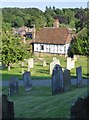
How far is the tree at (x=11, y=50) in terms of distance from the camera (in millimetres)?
36594

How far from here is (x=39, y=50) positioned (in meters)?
53.3

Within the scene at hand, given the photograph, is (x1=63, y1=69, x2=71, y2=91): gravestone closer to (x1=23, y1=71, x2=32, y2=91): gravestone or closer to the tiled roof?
(x1=23, y1=71, x2=32, y2=91): gravestone

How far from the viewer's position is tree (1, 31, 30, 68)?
36594 millimetres

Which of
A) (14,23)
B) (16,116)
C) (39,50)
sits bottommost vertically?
(16,116)

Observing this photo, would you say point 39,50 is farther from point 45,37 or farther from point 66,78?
point 66,78

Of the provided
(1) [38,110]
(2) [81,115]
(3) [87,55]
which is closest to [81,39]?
(3) [87,55]

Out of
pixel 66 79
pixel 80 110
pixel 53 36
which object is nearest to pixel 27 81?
pixel 66 79

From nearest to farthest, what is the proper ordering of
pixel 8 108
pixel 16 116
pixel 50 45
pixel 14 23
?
pixel 8 108, pixel 16 116, pixel 50 45, pixel 14 23

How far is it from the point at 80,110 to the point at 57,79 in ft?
34.2

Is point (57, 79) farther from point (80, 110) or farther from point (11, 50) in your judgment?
point (11, 50)

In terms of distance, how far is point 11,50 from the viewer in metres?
36.9

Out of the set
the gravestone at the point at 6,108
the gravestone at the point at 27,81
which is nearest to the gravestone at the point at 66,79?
the gravestone at the point at 27,81

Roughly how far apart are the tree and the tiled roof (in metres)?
14.4

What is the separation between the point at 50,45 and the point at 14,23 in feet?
172
